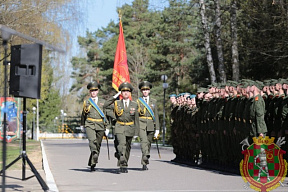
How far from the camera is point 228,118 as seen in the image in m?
15.1

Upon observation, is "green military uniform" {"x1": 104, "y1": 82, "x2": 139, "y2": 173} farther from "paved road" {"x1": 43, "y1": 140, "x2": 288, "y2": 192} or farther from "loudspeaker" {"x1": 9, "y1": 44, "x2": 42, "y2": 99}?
"loudspeaker" {"x1": 9, "y1": 44, "x2": 42, "y2": 99}

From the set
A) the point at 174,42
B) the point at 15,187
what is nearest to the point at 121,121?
the point at 15,187

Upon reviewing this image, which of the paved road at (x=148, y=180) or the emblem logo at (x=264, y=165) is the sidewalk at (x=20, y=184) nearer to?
the paved road at (x=148, y=180)

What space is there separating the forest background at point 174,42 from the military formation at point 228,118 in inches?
369

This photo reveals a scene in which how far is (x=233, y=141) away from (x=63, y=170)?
421 centimetres

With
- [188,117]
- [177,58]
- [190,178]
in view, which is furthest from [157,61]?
[190,178]

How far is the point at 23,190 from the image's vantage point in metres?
11.5

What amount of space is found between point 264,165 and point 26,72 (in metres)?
4.42

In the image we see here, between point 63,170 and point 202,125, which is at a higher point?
point 202,125

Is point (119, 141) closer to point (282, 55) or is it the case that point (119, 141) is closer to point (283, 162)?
point (283, 162)

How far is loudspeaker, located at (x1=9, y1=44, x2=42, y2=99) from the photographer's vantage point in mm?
11192

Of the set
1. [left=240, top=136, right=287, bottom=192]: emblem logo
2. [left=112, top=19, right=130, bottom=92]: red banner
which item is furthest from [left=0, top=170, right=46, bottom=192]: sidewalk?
[left=112, top=19, right=130, bottom=92]: red banner

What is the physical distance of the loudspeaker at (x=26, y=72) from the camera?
11192mm

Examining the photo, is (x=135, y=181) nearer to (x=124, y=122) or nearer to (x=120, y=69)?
(x=124, y=122)
